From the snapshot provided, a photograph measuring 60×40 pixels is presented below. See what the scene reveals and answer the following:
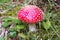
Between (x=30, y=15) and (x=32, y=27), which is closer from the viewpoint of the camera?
(x=30, y=15)

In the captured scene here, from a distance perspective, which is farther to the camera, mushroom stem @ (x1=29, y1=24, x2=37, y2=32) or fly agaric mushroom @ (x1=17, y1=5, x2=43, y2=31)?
mushroom stem @ (x1=29, y1=24, x2=37, y2=32)

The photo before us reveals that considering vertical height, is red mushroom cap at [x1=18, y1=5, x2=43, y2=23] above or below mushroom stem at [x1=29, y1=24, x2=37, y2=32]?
above

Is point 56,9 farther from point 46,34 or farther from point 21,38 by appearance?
point 21,38

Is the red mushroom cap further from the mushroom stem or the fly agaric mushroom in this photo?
the mushroom stem

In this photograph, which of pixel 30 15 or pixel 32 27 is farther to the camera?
pixel 32 27

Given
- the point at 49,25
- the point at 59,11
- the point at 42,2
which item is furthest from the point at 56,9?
the point at 49,25

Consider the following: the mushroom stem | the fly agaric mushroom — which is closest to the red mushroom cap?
the fly agaric mushroom

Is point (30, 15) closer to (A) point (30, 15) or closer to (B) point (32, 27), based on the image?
(A) point (30, 15)

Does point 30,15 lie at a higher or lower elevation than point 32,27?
higher

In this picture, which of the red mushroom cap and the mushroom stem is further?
the mushroom stem

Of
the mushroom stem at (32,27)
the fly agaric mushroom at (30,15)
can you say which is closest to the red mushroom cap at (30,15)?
the fly agaric mushroom at (30,15)

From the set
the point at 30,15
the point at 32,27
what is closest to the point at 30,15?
the point at 30,15
